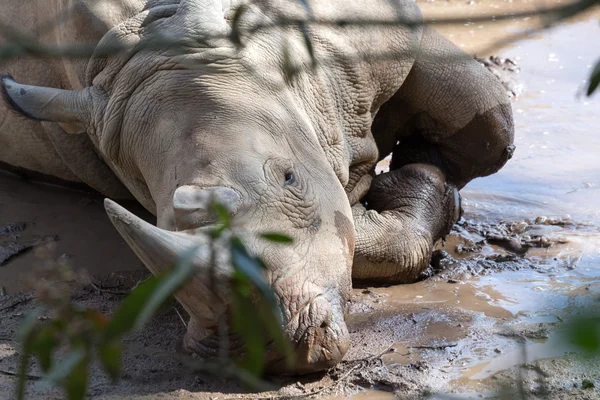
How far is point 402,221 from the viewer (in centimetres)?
481

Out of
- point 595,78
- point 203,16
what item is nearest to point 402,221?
point 203,16

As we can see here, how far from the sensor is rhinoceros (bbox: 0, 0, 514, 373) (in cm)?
314

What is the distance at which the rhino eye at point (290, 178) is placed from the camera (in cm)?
335

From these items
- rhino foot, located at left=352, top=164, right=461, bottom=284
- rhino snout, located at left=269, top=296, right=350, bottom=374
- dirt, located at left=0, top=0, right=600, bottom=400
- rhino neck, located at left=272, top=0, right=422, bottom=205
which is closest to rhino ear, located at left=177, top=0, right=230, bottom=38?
rhino neck, located at left=272, top=0, right=422, bottom=205

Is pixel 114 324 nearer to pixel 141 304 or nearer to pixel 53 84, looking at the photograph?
pixel 141 304

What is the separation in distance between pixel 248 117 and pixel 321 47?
0.97 meters

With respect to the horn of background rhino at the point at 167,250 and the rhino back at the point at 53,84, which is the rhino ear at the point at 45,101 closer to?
the rhino back at the point at 53,84

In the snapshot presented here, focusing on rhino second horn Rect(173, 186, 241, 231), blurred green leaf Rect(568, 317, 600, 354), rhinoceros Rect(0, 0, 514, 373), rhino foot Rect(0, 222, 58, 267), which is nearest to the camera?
blurred green leaf Rect(568, 317, 600, 354)

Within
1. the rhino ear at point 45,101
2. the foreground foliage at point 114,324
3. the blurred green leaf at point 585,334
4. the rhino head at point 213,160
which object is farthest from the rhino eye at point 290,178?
the blurred green leaf at point 585,334

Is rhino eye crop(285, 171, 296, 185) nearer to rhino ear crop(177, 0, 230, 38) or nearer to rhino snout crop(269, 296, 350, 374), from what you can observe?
rhino snout crop(269, 296, 350, 374)

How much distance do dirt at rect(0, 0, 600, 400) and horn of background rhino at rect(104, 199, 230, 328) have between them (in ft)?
1.88

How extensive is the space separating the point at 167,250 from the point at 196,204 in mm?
338

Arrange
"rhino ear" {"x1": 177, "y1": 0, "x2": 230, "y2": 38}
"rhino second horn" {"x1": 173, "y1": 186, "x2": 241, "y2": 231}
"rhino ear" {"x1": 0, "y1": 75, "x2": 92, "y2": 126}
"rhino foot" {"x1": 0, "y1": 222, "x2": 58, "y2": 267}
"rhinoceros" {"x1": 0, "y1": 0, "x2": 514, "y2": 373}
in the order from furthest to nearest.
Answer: "rhino foot" {"x1": 0, "y1": 222, "x2": 58, "y2": 267}
"rhino ear" {"x1": 0, "y1": 75, "x2": 92, "y2": 126}
"rhino ear" {"x1": 177, "y1": 0, "x2": 230, "y2": 38}
"rhinoceros" {"x1": 0, "y1": 0, "x2": 514, "y2": 373}
"rhino second horn" {"x1": 173, "y1": 186, "x2": 241, "y2": 231}

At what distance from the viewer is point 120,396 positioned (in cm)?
342
